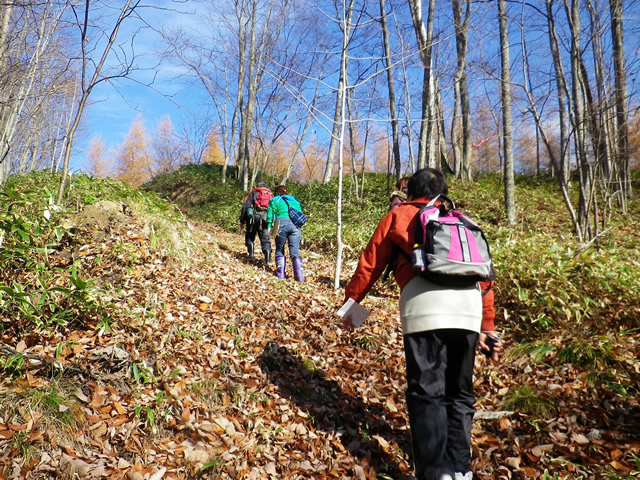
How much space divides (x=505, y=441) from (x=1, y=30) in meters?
12.8

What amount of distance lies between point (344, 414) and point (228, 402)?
108 centimetres

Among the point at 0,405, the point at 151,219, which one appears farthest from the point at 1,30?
the point at 0,405

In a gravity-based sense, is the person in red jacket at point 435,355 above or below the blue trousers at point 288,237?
below

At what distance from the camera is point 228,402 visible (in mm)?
3158

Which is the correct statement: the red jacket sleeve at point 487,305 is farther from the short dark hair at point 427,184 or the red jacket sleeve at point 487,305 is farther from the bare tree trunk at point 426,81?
the bare tree trunk at point 426,81

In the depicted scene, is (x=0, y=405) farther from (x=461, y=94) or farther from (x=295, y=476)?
(x=461, y=94)

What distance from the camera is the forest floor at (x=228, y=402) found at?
2449mm

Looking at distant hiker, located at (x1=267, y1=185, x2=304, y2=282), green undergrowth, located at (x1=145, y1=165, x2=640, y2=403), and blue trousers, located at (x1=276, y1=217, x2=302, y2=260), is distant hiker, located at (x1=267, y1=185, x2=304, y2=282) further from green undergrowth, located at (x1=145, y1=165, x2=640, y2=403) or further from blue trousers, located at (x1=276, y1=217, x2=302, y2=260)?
green undergrowth, located at (x1=145, y1=165, x2=640, y2=403)

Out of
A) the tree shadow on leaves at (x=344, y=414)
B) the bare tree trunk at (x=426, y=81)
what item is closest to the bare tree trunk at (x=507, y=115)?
the bare tree trunk at (x=426, y=81)

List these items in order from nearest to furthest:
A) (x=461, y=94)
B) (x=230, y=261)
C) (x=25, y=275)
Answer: (x=25, y=275)
(x=230, y=261)
(x=461, y=94)

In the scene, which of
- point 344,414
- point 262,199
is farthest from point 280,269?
point 344,414

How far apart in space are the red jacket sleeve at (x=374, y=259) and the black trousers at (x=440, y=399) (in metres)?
0.45

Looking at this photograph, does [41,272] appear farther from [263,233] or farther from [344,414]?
[263,233]

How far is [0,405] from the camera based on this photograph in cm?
237
